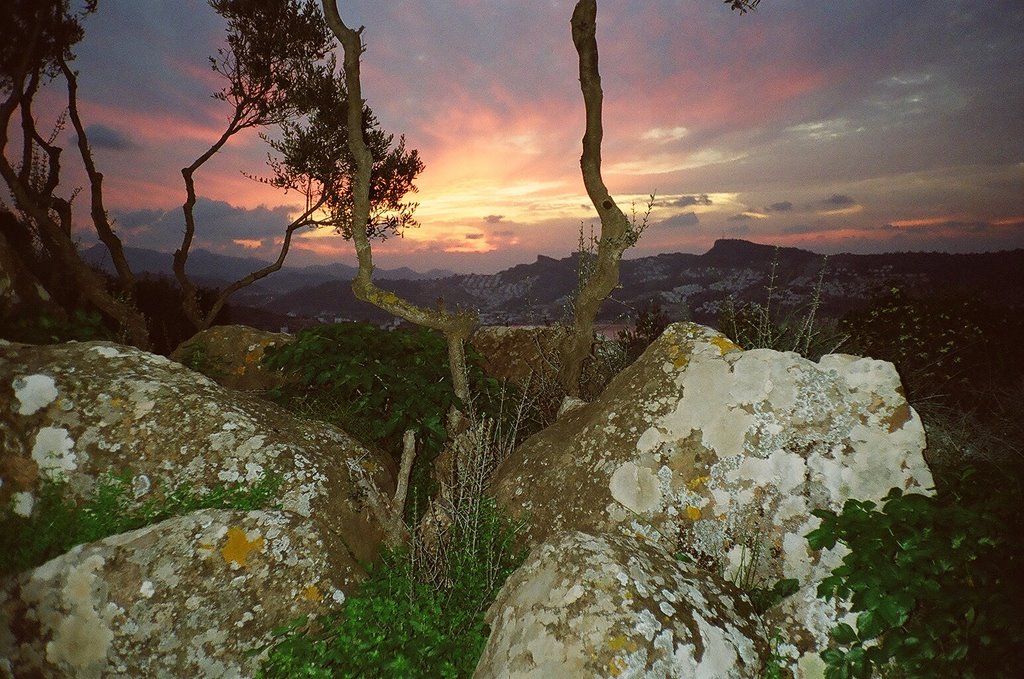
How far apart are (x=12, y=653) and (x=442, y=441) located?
123 inches

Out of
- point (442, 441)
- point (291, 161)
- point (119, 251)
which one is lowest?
point (442, 441)

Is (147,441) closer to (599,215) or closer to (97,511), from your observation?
(97,511)

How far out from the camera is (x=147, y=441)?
3.92 meters

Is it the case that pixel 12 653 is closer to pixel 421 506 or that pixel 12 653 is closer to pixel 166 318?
Result: pixel 421 506

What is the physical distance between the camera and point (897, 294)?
1035cm

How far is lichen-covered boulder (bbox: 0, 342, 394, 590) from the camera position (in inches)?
146

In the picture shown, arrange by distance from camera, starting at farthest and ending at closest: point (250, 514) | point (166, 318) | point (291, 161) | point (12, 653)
Result: point (166, 318) < point (291, 161) < point (250, 514) < point (12, 653)

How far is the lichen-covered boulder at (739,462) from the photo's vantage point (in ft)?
11.3

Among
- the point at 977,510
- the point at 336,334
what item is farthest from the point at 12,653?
the point at 977,510

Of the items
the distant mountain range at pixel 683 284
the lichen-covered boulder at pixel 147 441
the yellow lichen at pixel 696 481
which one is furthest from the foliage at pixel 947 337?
the lichen-covered boulder at pixel 147 441

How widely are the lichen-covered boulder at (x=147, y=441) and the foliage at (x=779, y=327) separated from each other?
14.4 ft

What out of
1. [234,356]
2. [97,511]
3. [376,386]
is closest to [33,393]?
[97,511]

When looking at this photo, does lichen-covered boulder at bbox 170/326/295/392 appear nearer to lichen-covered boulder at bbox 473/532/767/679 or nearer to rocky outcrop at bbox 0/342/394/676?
rocky outcrop at bbox 0/342/394/676

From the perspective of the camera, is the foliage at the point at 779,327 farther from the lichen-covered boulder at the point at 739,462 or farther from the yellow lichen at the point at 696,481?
the yellow lichen at the point at 696,481
